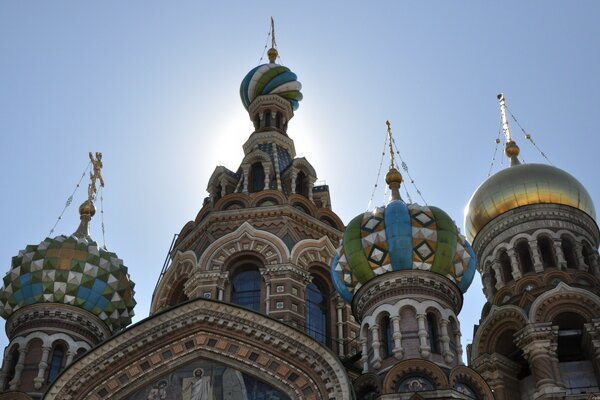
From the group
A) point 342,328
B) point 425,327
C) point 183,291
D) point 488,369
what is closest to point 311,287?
point 342,328

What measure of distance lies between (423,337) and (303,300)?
3.60m

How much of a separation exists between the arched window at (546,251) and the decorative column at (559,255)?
0.43ft

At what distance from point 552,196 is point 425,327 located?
6118mm

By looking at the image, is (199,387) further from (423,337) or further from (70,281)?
(70,281)

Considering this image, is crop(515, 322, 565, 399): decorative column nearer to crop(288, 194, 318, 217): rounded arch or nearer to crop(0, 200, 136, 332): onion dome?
crop(288, 194, 318, 217): rounded arch

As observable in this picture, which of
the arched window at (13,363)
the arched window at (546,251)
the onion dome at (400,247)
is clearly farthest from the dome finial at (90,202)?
the arched window at (546,251)

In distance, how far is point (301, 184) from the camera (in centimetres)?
1777

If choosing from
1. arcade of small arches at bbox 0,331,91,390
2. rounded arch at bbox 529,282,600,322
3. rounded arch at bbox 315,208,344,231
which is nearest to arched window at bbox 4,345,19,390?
arcade of small arches at bbox 0,331,91,390

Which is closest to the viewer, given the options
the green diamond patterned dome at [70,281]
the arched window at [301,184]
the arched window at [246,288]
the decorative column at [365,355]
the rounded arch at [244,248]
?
the decorative column at [365,355]

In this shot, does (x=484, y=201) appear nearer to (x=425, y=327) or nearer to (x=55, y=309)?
(x=425, y=327)

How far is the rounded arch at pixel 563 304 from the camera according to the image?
14.7 metres

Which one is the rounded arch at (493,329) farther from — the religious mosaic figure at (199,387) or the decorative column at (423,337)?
the religious mosaic figure at (199,387)

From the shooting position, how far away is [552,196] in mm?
16906

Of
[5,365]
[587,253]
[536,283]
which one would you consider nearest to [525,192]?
[587,253]
